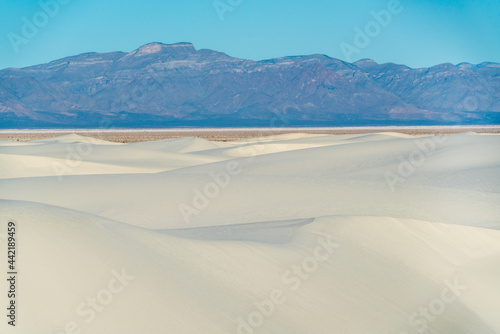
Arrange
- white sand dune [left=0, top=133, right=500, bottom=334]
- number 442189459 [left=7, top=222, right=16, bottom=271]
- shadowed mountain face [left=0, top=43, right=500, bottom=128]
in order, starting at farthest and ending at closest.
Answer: shadowed mountain face [left=0, top=43, right=500, bottom=128], number 442189459 [left=7, top=222, right=16, bottom=271], white sand dune [left=0, top=133, right=500, bottom=334]

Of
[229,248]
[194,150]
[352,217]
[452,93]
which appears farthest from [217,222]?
[452,93]

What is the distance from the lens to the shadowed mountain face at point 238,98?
14525 cm

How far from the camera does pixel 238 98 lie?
552ft

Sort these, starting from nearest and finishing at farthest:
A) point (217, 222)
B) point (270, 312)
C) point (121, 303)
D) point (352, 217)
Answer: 1. point (121, 303)
2. point (270, 312)
3. point (352, 217)
4. point (217, 222)

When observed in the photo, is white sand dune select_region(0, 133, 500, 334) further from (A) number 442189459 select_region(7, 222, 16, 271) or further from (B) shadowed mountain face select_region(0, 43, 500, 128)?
(B) shadowed mountain face select_region(0, 43, 500, 128)

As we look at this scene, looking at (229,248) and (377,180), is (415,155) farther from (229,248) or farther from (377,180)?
(229,248)

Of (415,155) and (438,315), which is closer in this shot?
(438,315)

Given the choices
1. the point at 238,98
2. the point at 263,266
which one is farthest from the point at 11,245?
the point at 238,98

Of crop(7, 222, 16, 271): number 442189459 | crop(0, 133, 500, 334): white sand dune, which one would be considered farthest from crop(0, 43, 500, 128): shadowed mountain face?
crop(7, 222, 16, 271): number 442189459

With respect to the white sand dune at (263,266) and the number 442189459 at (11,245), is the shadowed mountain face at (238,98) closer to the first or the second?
the white sand dune at (263,266)

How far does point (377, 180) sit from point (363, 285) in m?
9.49

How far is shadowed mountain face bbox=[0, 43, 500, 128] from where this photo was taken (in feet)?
477

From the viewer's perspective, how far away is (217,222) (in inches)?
495

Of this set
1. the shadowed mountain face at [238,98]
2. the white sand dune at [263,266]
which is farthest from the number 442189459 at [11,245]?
the shadowed mountain face at [238,98]
